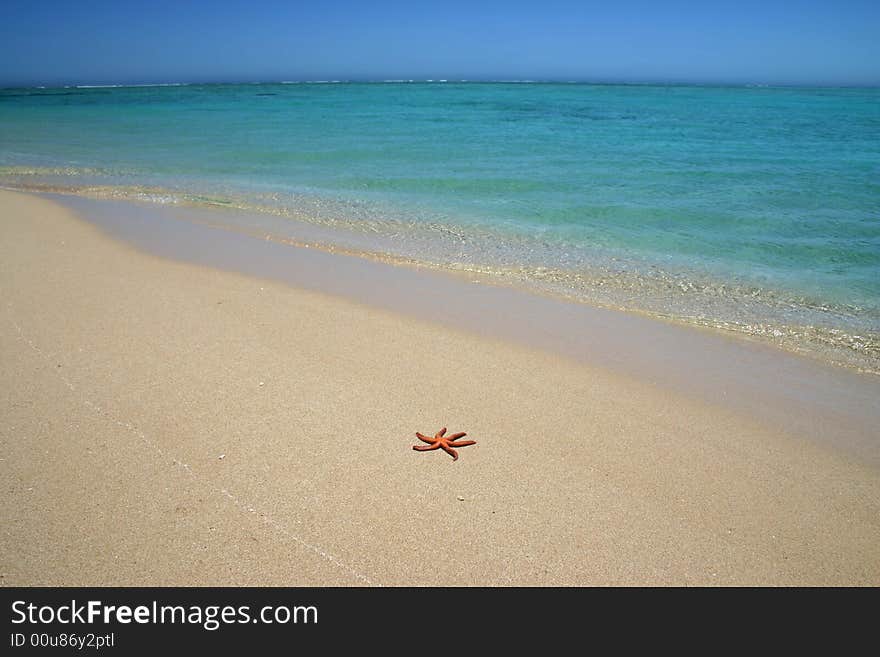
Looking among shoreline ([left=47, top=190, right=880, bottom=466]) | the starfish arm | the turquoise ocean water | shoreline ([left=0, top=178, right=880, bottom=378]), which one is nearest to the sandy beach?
the starfish arm

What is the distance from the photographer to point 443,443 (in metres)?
3.49

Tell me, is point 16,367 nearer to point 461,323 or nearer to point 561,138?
point 461,323

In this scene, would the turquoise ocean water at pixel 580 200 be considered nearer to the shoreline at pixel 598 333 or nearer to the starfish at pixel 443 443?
the shoreline at pixel 598 333

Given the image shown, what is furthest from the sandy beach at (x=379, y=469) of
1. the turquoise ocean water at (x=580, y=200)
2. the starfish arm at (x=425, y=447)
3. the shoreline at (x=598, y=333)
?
the turquoise ocean water at (x=580, y=200)

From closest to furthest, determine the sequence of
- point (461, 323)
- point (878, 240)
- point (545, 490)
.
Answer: point (545, 490), point (461, 323), point (878, 240)

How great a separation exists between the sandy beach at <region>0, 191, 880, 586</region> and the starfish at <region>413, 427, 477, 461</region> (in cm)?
5

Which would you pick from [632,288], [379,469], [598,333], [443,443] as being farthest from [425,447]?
[632,288]

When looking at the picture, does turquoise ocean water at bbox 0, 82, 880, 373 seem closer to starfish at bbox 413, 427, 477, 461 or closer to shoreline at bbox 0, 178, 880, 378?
shoreline at bbox 0, 178, 880, 378

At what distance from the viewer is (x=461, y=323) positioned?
5.46 m

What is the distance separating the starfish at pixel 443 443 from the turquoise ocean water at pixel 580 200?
129 inches

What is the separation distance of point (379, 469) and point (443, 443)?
1.40 ft
